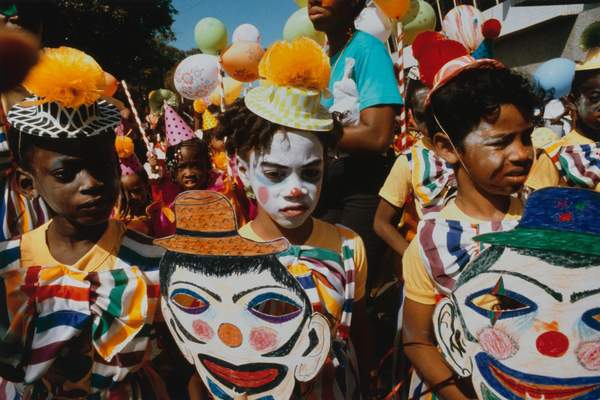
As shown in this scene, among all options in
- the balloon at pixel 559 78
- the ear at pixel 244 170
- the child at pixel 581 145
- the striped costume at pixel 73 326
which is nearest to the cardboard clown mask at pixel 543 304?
the ear at pixel 244 170

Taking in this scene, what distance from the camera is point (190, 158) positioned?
3.45m

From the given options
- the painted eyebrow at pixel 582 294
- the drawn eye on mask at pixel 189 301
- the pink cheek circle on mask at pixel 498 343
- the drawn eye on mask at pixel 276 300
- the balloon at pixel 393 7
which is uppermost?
the balloon at pixel 393 7

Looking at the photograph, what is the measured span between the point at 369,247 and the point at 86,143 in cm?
138

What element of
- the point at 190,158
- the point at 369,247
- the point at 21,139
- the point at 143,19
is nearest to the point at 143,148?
the point at 190,158

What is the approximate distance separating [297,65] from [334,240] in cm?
55

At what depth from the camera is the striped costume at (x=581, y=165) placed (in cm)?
215

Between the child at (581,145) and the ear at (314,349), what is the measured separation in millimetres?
1166

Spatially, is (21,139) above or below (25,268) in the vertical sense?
above

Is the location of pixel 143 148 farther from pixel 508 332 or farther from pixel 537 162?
pixel 508 332

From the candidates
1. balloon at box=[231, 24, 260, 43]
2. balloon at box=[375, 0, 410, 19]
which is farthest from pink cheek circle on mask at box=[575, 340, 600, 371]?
balloon at box=[231, 24, 260, 43]

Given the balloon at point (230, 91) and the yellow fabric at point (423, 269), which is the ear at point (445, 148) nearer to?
the yellow fabric at point (423, 269)

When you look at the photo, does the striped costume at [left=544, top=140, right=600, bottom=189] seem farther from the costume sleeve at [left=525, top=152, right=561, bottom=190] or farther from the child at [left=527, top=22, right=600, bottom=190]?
the costume sleeve at [left=525, top=152, right=561, bottom=190]

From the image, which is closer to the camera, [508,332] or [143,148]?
[508,332]

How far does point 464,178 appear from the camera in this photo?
142 cm
